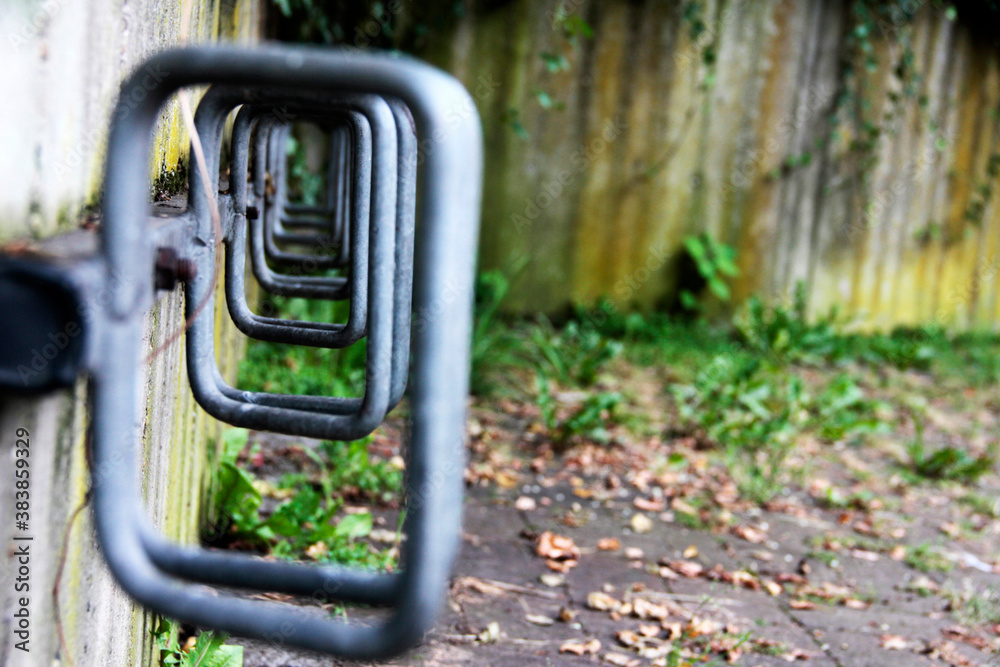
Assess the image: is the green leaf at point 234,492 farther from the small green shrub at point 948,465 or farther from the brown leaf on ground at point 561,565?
the small green shrub at point 948,465

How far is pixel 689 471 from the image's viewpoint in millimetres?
3164

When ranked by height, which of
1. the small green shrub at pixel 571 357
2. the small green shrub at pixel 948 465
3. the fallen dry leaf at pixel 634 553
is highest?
the small green shrub at pixel 571 357

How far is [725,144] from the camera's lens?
5.13m

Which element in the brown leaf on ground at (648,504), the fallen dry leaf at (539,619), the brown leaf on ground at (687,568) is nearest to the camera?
the fallen dry leaf at (539,619)

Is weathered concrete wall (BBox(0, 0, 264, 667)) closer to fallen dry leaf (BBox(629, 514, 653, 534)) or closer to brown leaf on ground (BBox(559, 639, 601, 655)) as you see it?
brown leaf on ground (BBox(559, 639, 601, 655))

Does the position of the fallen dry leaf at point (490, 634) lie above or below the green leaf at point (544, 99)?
below

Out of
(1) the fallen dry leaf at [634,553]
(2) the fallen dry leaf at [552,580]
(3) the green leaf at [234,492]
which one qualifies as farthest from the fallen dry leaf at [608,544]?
(3) the green leaf at [234,492]

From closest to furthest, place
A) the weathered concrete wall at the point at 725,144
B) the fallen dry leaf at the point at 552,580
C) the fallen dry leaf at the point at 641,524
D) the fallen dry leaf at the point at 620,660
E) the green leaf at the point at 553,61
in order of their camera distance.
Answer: the fallen dry leaf at the point at 620,660 → the fallen dry leaf at the point at 552,580 → the fallen dry leaf at the point at 641,524 → the green leaf at the point at 553,61 → the weathered concrete wall at the point at 725,144

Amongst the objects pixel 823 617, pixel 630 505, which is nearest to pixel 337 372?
pixel 630 505

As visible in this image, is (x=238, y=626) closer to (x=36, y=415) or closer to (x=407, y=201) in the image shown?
(x=36, y=415)

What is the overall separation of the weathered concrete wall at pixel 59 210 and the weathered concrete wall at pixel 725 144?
3.85 m

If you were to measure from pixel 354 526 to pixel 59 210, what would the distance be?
1.47 meters

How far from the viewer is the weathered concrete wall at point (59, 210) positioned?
68 cm

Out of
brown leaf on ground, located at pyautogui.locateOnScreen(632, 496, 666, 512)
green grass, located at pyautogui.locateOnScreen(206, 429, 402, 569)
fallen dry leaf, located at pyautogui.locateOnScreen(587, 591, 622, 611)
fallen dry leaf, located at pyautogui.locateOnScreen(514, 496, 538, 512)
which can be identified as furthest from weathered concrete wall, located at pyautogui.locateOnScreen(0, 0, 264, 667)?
brown leaf on ground, located at pyautogui.locateOnScreen(632, 496, 666, 512)
